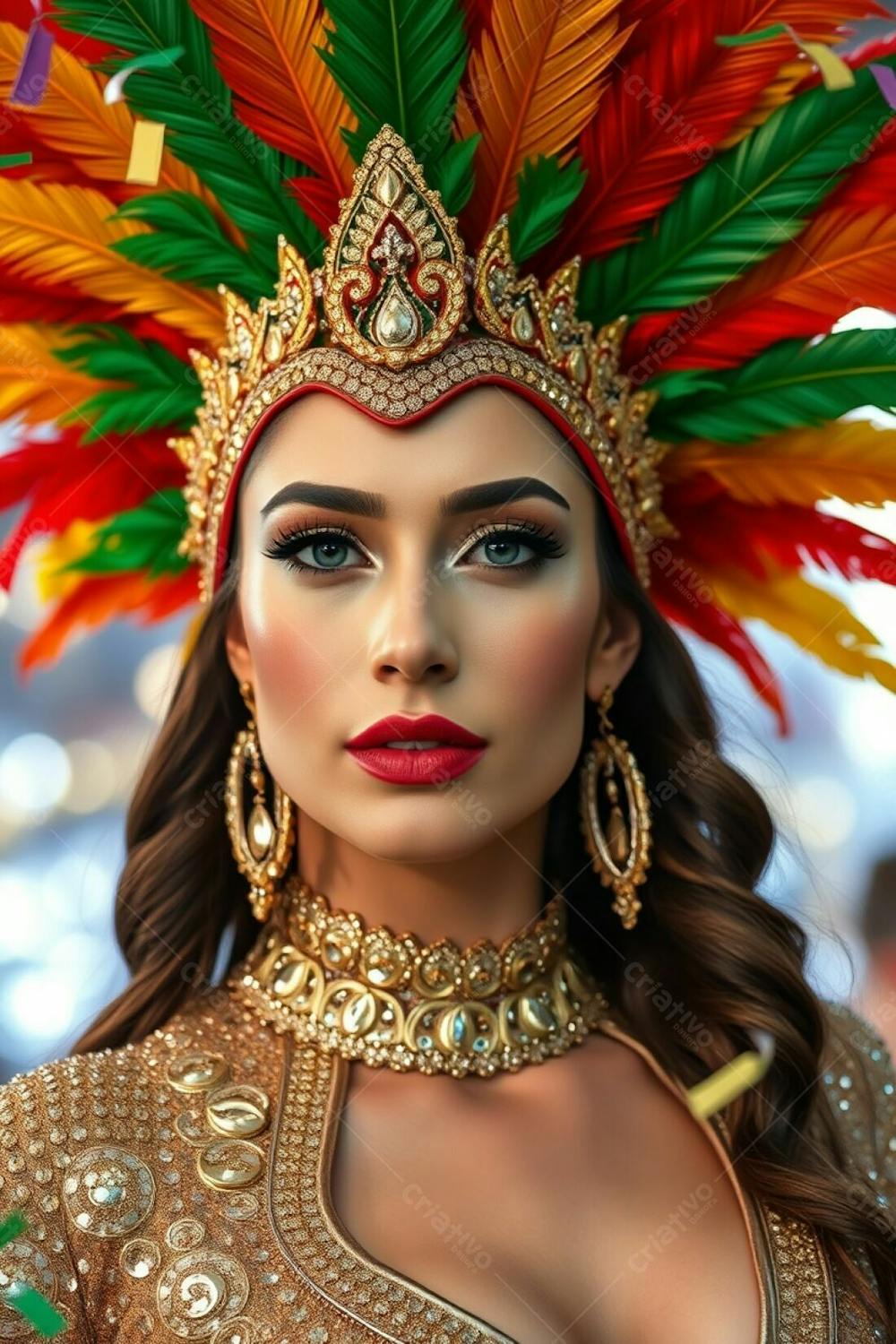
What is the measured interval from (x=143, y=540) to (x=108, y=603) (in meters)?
0.18

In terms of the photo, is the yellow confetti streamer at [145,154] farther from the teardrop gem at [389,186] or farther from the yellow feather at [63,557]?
the yellow feather at [63,557]

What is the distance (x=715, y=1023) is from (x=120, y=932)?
102cm

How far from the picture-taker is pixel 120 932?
332 cm

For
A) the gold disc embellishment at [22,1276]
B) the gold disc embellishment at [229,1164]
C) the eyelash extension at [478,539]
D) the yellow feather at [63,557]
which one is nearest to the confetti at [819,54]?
the eyelash extension at [478,539]

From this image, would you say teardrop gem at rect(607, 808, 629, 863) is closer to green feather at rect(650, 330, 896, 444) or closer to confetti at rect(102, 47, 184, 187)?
green feather at rect(650, 330, 896, 444)

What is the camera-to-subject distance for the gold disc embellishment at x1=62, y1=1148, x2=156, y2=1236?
108 inches

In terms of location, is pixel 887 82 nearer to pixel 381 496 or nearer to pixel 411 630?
pixel 381 496

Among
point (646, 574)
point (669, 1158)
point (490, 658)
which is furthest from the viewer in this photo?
point (646, 574)

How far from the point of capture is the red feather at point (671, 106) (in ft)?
10.4

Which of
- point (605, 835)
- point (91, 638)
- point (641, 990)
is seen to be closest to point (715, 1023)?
point (641, 990)

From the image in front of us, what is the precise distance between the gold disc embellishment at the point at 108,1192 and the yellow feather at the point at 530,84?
154 cm

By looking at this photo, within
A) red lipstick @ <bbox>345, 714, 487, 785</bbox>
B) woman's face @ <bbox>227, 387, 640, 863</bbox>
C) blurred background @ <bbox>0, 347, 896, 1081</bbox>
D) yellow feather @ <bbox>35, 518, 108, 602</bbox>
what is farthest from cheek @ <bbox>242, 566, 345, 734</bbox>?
blurred background @ <bbox>0, 347, 896, 1081</bbox>

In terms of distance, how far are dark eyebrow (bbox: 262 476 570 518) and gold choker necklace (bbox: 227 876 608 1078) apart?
2.07ft

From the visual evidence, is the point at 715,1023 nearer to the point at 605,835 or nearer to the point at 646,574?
the point at 605,835
